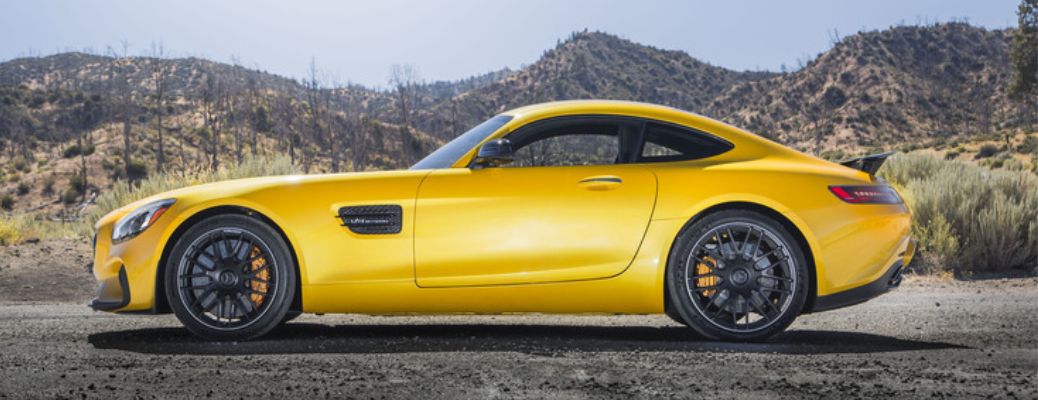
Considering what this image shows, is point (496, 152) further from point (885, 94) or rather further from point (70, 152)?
point (885, 94)

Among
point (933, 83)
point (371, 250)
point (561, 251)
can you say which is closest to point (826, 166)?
point (561, 251)

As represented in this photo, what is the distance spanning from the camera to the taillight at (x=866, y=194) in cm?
572

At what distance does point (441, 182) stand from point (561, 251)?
821 mm

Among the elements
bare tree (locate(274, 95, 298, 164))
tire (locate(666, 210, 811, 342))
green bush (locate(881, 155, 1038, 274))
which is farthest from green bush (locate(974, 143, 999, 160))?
tire (locate(666, 210, 811, 342))

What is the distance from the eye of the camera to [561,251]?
553 centimetres

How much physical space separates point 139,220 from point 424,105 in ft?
347

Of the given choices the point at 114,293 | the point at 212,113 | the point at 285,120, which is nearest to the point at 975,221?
the point at 114,293

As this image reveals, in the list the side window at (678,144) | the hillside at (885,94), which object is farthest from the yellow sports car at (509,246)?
the hillside at (885,94)

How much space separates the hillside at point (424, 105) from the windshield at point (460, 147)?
176ft

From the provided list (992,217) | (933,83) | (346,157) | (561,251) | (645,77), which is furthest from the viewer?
(645,77)

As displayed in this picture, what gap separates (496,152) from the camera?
5.46m

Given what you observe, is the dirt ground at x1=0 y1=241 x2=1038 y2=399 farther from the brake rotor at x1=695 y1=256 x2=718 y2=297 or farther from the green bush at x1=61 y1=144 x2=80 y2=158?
the green bush at x1=61 y1=144 x2=80 y2=158

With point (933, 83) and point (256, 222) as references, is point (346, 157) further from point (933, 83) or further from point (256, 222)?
point (256, 222)

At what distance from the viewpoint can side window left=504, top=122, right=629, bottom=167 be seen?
584cm
